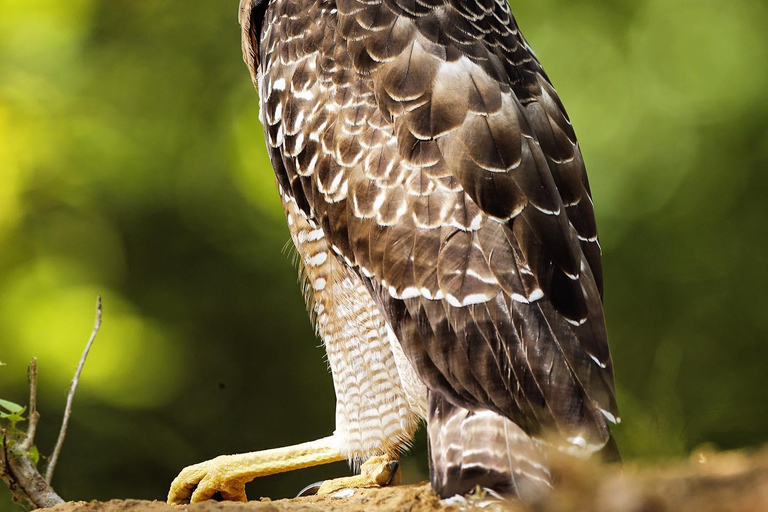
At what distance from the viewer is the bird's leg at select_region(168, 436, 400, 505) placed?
341 cm

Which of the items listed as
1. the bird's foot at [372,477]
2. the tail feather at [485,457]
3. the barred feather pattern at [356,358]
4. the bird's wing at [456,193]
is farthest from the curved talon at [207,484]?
the tail feather at [485,457]

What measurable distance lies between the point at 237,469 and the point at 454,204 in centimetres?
142

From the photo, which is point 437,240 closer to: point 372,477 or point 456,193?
point 456,193

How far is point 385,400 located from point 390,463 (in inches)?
12.2

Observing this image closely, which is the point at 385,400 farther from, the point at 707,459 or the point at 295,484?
the point at 295,484

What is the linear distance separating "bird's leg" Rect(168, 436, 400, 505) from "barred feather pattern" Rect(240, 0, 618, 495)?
21 centimetres

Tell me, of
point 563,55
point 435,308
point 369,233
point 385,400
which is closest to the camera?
point 435,308

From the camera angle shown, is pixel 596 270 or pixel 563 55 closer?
pixel 596 270

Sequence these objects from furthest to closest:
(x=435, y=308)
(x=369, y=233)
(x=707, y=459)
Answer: (x=369, y=233) < (x=435, y=308) < (x=707, y=459)

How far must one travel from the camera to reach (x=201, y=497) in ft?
11.2

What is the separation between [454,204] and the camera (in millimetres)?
2727

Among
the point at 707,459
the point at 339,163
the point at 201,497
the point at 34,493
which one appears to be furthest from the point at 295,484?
the point at 707,459

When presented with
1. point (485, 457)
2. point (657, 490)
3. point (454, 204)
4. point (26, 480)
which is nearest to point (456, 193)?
point (454, 204)

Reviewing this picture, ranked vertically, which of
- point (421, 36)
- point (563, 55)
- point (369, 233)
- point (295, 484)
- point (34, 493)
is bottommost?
point (295, 484)
